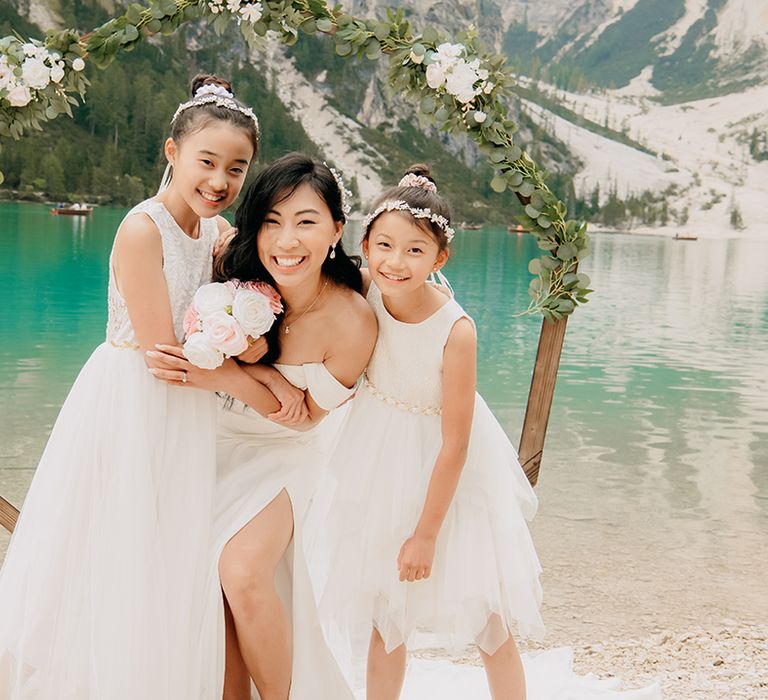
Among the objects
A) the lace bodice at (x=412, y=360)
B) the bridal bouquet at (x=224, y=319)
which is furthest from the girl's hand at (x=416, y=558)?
the bridal bouquet at (x=224, y=319)

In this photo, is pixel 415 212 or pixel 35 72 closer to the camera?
pixel 415 212

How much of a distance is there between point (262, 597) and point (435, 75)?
2251mm

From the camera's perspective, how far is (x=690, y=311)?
31.3m

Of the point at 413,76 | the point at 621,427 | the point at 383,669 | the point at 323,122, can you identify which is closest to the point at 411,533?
the point at 383,669

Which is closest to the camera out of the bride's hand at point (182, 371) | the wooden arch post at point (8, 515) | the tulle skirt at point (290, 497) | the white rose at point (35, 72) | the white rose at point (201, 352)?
the white rose at point (201, 352)

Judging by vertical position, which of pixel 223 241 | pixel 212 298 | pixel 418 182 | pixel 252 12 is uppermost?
pixel 252 12

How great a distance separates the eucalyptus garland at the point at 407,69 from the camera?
3828mm

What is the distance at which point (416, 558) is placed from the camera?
335cm

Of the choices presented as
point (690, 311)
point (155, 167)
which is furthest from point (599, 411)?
point (155, 167)

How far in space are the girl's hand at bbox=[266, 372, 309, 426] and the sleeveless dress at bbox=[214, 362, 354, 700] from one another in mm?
58

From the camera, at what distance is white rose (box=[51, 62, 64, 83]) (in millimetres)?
3914

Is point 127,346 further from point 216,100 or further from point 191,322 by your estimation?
point 216,100

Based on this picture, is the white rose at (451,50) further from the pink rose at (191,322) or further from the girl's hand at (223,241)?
the pink rose at (191,322)

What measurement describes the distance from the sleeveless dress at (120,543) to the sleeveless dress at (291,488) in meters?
0.12
